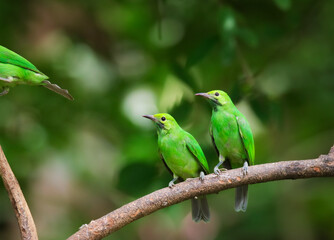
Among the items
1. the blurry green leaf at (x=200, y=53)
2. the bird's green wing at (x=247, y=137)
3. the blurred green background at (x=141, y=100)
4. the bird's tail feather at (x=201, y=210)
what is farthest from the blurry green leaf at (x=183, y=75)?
the bird's tail feather at (x=201, y=210)

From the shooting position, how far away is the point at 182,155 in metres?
3.93

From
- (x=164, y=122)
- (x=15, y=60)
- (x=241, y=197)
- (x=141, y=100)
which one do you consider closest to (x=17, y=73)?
(x=15, y=60)

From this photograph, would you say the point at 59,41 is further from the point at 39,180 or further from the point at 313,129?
the point at 313,129

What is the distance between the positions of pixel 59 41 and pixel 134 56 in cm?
116

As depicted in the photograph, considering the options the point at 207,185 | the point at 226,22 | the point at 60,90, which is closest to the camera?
the point at 207,185

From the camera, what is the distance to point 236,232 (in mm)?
7379

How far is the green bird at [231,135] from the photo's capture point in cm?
384

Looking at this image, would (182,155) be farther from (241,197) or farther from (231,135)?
(241,197)

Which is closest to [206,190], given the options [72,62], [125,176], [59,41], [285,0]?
[125,176]

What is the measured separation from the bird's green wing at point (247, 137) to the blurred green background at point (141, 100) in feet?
4.63

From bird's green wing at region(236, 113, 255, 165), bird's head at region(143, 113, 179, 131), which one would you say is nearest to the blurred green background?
bird's head at region(143, 113, 179, 131)

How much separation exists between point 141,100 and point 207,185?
12.9ft

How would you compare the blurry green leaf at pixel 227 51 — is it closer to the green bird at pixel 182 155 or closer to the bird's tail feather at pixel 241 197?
the green bird at pixel 182 155

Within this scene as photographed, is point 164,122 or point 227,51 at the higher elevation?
point 227,51
